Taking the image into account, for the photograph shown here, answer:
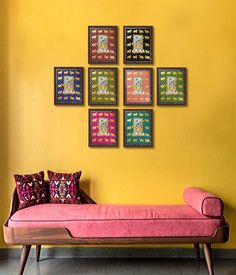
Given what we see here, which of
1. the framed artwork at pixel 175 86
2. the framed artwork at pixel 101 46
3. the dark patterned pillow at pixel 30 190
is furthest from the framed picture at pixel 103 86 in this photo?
the dark patterned pillow at pixel 30 190

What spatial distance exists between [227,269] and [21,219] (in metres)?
1.86

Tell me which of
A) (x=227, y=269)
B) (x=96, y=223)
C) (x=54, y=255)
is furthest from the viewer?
(x=54, y=255)

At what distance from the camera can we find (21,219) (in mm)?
Answer: 2773

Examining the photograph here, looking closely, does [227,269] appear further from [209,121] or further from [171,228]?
[209,121]

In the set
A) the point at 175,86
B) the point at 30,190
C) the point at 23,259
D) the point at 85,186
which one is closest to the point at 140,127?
the point at 175,86

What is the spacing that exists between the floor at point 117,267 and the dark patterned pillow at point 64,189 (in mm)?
585

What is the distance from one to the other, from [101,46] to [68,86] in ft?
1.70

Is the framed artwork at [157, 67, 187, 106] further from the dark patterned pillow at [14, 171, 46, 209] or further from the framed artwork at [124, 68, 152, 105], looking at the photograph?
the dark patterned pillow at [14, 171, 46, 209]

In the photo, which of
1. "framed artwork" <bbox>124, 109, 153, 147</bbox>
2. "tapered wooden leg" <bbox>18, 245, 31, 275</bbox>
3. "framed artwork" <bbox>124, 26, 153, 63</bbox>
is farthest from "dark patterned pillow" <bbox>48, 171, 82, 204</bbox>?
"framed artwork" <bbox>124, 26, 153, 63</bbox>

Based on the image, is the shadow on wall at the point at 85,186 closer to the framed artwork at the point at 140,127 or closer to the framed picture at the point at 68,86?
the framed artwork at the point at 140,127

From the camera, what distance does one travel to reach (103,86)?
3.46 m

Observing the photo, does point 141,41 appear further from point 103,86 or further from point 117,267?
point 117,267

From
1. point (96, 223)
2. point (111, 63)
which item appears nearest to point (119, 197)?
point (96, 223)

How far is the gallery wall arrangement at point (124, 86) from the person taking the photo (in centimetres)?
345
